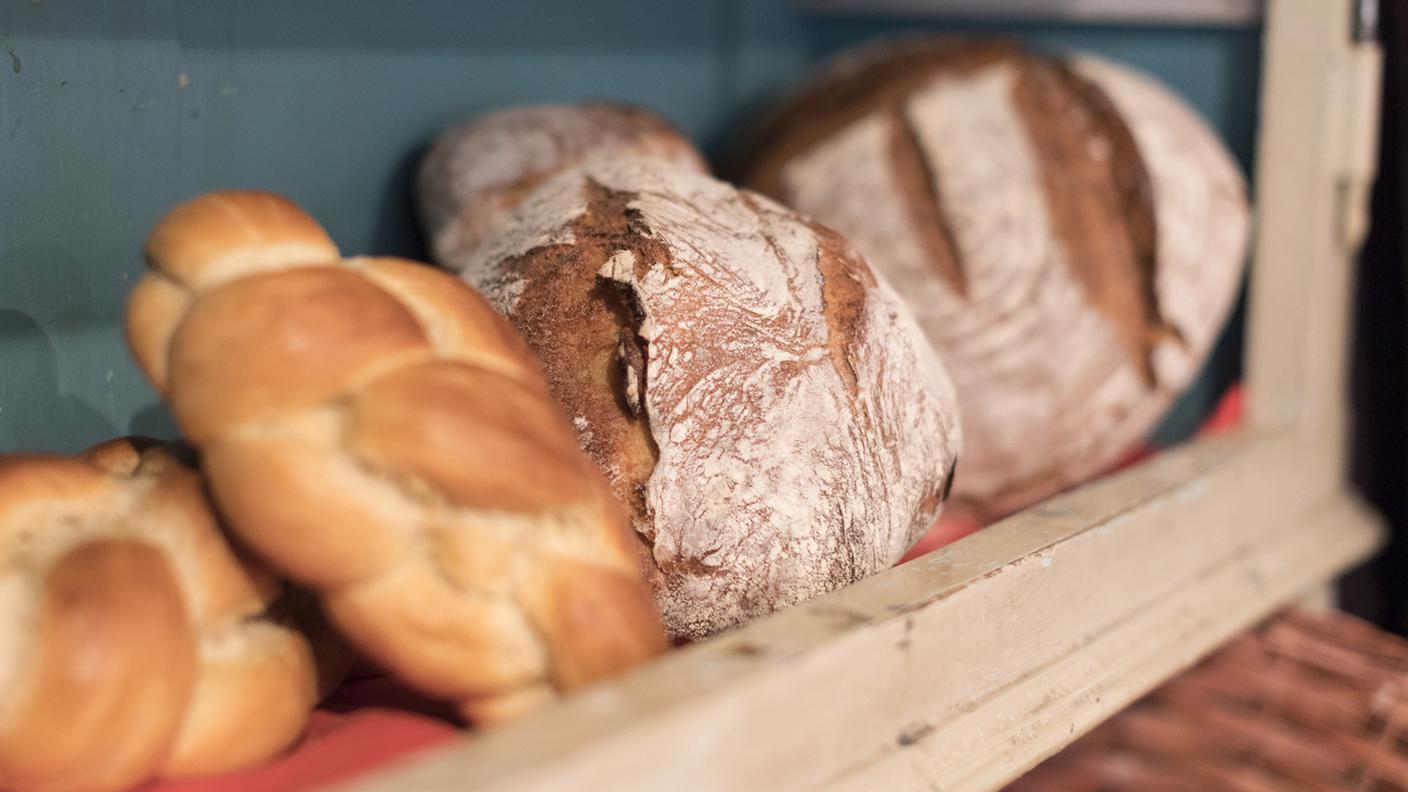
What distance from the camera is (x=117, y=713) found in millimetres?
Result: 524

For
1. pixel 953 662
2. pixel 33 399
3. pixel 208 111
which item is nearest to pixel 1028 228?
pixel 953 662

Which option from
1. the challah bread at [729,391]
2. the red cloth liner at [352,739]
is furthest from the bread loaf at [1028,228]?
the red cloth liner at [352,739]

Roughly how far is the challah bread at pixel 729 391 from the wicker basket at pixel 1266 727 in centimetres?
40

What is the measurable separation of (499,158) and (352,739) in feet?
1.87

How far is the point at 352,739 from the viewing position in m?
0.63

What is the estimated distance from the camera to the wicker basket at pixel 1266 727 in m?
1.02

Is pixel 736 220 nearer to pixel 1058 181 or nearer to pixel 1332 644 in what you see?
pixel 1058 181

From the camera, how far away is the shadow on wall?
77 centimetres

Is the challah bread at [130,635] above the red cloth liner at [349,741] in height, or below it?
above

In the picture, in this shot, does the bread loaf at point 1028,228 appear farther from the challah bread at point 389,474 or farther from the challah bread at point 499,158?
the challah bread at point 389,474

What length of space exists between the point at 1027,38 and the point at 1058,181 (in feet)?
1.53

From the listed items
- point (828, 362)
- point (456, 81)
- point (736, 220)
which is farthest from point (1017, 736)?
point (456, 81)

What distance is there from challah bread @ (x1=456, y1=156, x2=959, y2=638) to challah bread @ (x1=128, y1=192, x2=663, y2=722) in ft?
0.53

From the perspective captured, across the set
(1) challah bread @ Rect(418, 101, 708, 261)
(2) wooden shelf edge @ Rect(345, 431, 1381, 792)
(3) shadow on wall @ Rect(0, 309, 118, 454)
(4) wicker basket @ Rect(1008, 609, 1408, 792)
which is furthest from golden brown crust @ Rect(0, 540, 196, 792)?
(4) wicker basket @ Rect(1008, 609, 1408, 792)
